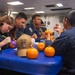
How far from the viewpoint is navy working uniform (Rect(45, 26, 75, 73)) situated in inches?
57.6

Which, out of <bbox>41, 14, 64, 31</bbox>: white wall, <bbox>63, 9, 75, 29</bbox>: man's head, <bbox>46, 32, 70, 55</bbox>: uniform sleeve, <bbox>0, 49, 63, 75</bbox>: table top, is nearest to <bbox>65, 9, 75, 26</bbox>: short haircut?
<bbox>63, 9, 75, 29</bbox>: man's head

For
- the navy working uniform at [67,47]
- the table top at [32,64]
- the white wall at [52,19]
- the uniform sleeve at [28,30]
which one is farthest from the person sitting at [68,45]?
the white wall at [52,19]

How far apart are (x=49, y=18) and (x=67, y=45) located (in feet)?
40.6

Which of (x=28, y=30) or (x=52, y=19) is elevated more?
(x=28, y=30)

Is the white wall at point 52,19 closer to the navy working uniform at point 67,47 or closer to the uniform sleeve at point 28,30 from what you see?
the uniform sleeve at point 28,30

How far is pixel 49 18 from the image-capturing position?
45.0ft

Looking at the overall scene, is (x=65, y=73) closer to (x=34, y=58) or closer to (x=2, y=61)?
(x=34, y=58)

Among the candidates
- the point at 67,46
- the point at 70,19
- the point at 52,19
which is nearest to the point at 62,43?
the point at 67,46

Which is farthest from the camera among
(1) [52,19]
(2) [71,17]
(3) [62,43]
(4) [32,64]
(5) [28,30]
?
(1) [52,19]

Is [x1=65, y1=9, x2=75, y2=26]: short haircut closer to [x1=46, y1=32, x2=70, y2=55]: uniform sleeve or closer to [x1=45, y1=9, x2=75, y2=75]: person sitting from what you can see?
[x1=45, y1=9, x2=75, y2=75]: person sitting

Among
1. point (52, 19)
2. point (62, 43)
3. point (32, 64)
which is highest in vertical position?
point (62, 43)

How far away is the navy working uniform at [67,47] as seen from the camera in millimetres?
1462

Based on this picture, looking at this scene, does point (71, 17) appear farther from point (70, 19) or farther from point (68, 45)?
point (68, 45)

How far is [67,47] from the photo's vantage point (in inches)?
59.1
